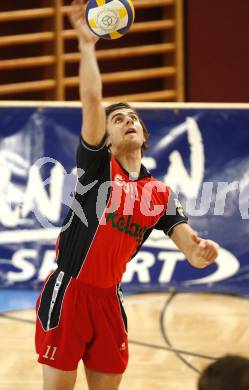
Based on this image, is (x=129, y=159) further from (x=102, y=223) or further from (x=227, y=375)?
(x=227, y=375)

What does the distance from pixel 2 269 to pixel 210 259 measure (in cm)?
378

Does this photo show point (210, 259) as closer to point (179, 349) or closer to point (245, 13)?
point (179, 349)

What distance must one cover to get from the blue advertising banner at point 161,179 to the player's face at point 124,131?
323cm

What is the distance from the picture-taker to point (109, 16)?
14.3ft

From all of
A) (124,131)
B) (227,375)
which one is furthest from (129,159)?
(227,375)

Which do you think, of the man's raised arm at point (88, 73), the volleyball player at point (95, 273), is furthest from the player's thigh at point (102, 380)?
the man's raised arm at point (88, 73)

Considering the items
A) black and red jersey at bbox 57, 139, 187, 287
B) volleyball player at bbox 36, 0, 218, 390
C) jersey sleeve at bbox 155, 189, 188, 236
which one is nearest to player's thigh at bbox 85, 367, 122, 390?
volleyball player at bbox 36, 0, 218, 390

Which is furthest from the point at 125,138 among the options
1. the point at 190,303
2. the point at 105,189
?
the point at 190,303

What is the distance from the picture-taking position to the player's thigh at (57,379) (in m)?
4.09

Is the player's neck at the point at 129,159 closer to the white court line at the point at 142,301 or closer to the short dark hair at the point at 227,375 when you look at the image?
the short dark hair at the point at 227,375

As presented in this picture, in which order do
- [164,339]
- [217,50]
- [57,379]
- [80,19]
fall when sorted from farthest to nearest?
1. [217,50]
2. [164,339]
3. [57,379]
4. [80,19]

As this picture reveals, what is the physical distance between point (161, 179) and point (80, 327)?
146 inches

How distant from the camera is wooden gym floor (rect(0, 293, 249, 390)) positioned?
577 centimetres

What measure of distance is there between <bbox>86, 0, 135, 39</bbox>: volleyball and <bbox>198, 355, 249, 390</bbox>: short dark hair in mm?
2249
